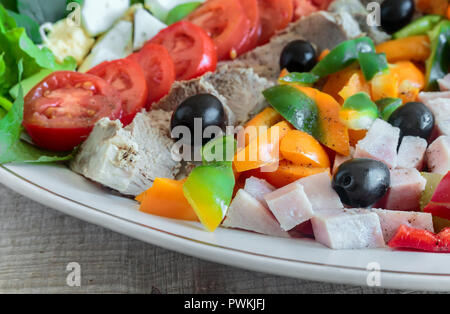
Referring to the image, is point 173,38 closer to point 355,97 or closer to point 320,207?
point 355,97

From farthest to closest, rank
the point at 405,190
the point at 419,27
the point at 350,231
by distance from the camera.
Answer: the point at 419,27 < the point at 405,190 < the point at 350,231

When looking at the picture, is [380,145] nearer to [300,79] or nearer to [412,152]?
[412,152]

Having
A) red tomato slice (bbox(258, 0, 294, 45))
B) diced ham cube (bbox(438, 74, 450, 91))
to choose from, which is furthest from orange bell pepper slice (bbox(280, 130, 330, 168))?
red tomato slice (bbox(258, 0, 294, 45))

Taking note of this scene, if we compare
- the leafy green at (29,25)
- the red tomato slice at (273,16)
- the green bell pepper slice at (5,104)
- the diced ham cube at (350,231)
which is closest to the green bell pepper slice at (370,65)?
the red tomato slice at (273,16)

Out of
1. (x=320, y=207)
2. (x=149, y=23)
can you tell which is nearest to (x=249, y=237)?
(x=320, y=207)

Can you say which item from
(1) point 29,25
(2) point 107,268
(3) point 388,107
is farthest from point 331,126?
(1) point 29,25

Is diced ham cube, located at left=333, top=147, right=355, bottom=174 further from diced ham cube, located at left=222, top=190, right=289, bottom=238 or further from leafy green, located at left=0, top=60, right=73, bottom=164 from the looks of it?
leafy green, located at left=0, top=60, right=73, bottom=164

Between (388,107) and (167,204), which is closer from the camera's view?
(167,204)
